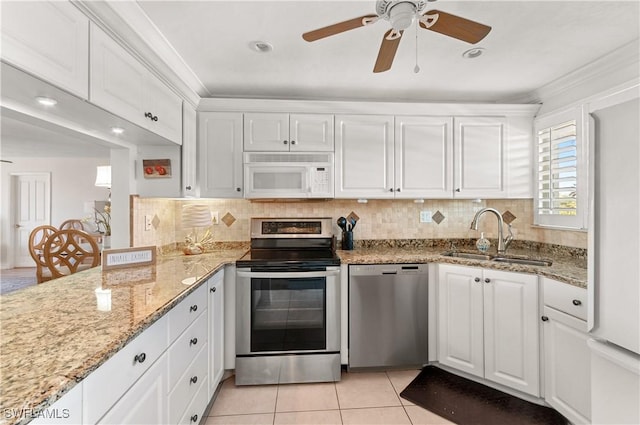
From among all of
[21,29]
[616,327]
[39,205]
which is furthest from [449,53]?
[39,205]

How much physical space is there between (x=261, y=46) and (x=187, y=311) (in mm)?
1636

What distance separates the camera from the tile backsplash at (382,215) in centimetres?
277

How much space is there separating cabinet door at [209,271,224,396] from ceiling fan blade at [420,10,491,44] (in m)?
1.88

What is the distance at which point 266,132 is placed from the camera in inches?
98.1

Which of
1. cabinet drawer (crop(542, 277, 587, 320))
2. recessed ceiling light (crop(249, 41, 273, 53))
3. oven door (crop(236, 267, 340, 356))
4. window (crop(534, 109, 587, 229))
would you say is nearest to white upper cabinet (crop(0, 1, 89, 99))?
recessed ceiling light (crop(249, 41, 273, 53))

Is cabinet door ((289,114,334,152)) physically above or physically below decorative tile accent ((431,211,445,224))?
above

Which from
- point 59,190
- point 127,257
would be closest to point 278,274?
point 127,257

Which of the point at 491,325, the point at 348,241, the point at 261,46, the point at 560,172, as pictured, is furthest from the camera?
the point at 348,241

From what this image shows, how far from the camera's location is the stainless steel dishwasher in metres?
2.24

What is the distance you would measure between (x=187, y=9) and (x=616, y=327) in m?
2.33

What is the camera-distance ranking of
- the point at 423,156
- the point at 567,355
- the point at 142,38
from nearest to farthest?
the point at 142,38 → the point at 567,355 → the point at 423,156

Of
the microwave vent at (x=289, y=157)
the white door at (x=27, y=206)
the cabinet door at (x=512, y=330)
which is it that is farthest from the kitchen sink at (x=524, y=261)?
the white door at (x=27, y=206)

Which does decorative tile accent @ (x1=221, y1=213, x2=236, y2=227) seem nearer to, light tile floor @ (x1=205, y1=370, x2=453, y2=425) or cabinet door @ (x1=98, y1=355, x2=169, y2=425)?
light tile floor @ (x1=205, y1=370, x2=453, y2=425)

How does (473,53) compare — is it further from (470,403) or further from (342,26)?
(470,403)
